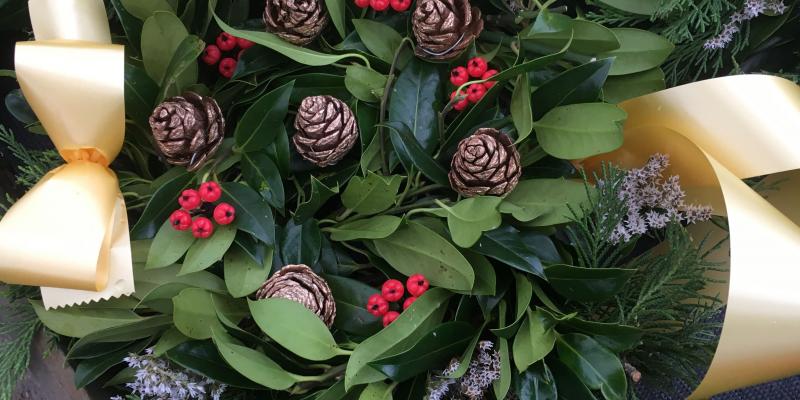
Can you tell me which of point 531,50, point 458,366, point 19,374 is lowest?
point 19,374

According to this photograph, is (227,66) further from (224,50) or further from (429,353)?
(429,353)

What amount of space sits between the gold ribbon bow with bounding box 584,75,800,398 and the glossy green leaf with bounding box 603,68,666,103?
0.02 m

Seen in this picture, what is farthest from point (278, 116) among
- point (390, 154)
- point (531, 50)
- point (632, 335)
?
point (632, 335)

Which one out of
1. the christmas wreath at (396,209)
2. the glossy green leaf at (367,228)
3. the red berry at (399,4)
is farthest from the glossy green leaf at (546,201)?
the red berry at (399,4)

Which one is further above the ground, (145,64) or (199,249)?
(145,64)

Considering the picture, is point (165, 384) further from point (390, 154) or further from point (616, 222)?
point (616, 222)

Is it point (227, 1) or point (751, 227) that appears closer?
point (751, 227)

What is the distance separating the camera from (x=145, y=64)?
0.66 meters

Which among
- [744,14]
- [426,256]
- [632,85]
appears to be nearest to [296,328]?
[426,256]

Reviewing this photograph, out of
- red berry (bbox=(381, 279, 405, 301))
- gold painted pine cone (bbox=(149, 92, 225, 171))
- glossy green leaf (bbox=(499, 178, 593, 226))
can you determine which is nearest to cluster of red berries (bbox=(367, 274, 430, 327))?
red berry (bbox=(381, 279, 405, 301))

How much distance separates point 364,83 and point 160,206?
223mm

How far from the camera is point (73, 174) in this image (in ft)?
2.06

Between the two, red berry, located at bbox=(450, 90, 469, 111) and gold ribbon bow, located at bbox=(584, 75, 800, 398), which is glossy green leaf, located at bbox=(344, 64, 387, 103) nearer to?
red berry, located at bbox=(450, 90, 469, 111)

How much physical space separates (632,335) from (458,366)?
0.49ft
